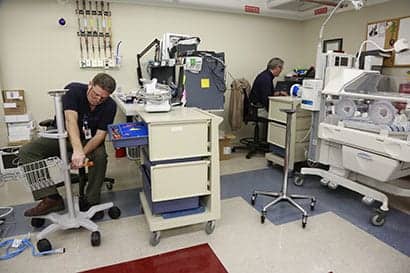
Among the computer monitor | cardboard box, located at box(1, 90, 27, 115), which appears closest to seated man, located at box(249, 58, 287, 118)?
the computer monitor

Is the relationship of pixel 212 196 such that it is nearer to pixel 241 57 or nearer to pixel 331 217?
pixel 331 217

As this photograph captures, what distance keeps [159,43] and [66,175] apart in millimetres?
2088

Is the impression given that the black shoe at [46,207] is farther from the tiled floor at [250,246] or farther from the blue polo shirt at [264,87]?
the blue polo shirt at [264,87]

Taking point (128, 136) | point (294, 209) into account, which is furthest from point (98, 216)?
point (294, 209)

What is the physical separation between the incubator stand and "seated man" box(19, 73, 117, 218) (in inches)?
79.6

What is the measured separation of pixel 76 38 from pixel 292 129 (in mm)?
3055

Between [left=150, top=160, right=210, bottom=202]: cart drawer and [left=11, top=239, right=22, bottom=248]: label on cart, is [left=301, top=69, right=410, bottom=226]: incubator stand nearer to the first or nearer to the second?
[left=150, top=160, right=210, bottom=202]: cart drawer

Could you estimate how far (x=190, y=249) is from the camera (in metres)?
2.00

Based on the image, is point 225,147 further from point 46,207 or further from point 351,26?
point 351,26

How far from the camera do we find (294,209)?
2.61 metres

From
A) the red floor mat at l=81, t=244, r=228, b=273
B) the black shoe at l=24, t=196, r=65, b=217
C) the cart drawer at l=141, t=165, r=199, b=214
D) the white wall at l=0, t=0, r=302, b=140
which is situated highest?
the white wall at l=0, t=0, r=302, b=140

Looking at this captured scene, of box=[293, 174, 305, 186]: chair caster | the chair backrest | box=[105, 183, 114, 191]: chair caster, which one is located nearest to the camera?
box=[105, 183, 114, 191]: chair caster

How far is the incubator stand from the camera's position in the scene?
85.3 inches

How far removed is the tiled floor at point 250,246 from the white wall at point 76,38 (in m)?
2.40
